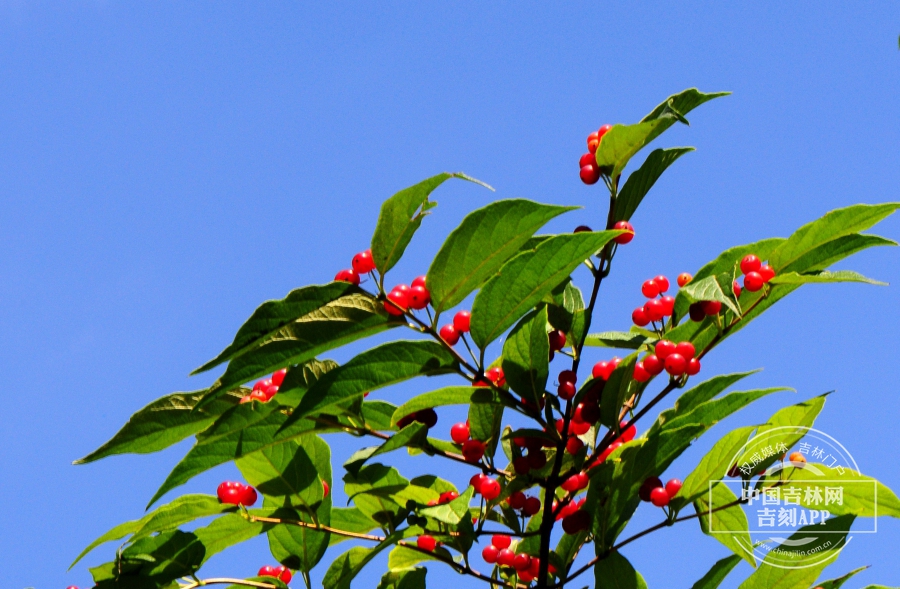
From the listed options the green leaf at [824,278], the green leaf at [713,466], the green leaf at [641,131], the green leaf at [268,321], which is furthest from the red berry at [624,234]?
the green leaf at [268,321]

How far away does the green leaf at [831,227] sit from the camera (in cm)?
246

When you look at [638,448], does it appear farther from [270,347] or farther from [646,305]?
[270,347]

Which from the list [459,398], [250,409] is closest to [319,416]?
[250,409]

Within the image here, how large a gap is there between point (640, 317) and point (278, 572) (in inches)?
60.1

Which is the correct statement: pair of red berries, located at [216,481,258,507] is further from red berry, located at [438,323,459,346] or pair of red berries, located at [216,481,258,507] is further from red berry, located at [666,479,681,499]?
red berry, located at [666,479,681,499]

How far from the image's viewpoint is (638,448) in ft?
7.95

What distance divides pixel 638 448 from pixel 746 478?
1.62ft

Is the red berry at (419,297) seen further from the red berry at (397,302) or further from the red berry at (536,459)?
the red berry at (536,459)

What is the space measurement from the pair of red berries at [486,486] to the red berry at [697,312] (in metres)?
0.75

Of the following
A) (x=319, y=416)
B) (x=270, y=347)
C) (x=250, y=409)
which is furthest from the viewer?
(x=319, y=416)

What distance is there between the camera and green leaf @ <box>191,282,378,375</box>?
212cm

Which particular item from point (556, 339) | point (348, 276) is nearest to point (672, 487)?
point (556, 339)

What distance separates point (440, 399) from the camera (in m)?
2.35

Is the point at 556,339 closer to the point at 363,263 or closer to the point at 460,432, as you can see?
the point at 460,432
